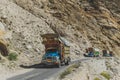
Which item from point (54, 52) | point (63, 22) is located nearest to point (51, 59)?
point (54, 52)

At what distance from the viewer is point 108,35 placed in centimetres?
9231

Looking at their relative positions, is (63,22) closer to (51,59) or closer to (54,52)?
(54,52)

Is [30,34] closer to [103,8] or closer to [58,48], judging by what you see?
[58,48]

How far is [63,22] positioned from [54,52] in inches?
1478

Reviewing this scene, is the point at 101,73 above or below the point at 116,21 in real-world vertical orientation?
below

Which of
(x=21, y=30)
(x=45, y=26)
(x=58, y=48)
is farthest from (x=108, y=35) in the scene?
(x=58, y=48)

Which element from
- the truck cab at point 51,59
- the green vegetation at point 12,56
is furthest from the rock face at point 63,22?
the truck cab at point 51,59

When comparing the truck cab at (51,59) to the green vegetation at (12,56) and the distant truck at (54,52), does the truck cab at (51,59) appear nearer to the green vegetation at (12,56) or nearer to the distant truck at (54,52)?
the distant truck at (54,52)

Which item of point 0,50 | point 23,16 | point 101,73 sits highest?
point 23,16

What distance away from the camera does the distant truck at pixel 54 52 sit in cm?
4691

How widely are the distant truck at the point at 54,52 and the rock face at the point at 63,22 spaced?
25.5 feet

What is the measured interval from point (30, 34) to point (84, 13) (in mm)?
32854

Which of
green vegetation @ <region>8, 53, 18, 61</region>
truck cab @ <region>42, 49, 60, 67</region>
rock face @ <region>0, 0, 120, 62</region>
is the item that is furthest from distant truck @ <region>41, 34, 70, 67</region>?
rock face @ <region>0, 0, 120, 62</region>

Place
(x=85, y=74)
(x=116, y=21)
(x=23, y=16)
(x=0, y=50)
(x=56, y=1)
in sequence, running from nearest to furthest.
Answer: (x=85, y=74)
(x=0, y=50)
(x=23, y=16)
(x=56, y=1)
(x=116, y=21)
